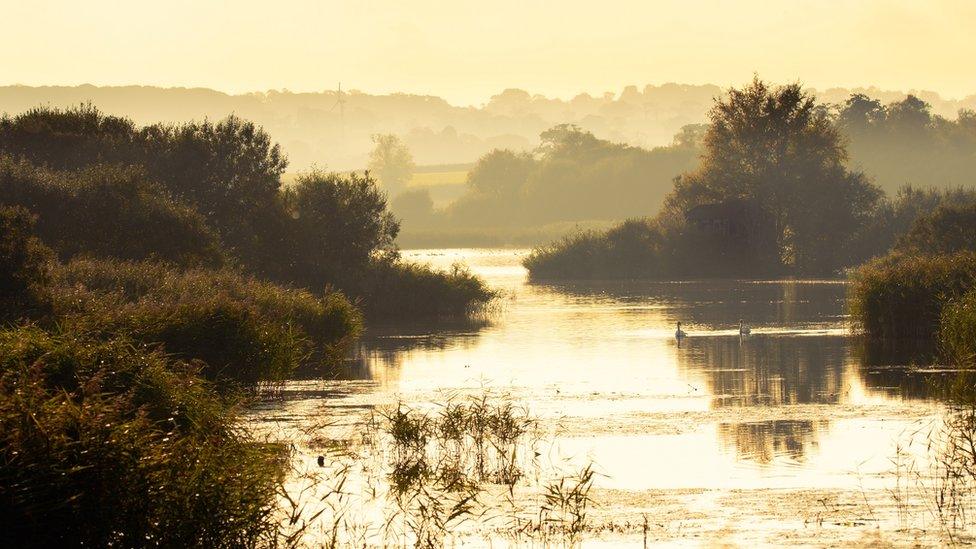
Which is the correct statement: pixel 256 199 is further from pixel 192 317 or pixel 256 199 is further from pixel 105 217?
pixel 192 317

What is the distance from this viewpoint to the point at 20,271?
31.8 m

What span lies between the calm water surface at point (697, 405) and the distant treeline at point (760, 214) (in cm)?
2732

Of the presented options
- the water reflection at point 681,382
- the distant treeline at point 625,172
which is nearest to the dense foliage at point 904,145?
the distant treeline at point 625,172

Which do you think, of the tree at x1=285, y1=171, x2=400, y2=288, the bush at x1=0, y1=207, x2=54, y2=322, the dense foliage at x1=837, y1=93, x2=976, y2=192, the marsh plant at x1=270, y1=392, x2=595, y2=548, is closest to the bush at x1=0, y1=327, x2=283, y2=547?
the marsh plant at x1=270, y1=392, x2=595, y2=548

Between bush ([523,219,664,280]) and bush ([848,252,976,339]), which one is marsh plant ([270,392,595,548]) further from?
bush ([523,219,664,280])

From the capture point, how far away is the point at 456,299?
5997 centimetres

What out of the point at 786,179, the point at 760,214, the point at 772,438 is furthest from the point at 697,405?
the point at 786,179

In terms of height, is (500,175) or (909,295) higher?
(500,175)

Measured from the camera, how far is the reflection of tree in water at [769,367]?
30.6m

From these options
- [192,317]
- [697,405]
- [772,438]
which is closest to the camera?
[772,438]

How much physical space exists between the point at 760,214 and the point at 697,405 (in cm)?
6015

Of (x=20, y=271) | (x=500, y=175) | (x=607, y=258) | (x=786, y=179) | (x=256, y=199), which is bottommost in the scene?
(x=20, y=271)

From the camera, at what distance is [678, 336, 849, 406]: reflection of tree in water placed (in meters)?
30.6

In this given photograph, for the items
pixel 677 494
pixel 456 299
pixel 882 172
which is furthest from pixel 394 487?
pixel 882 172
